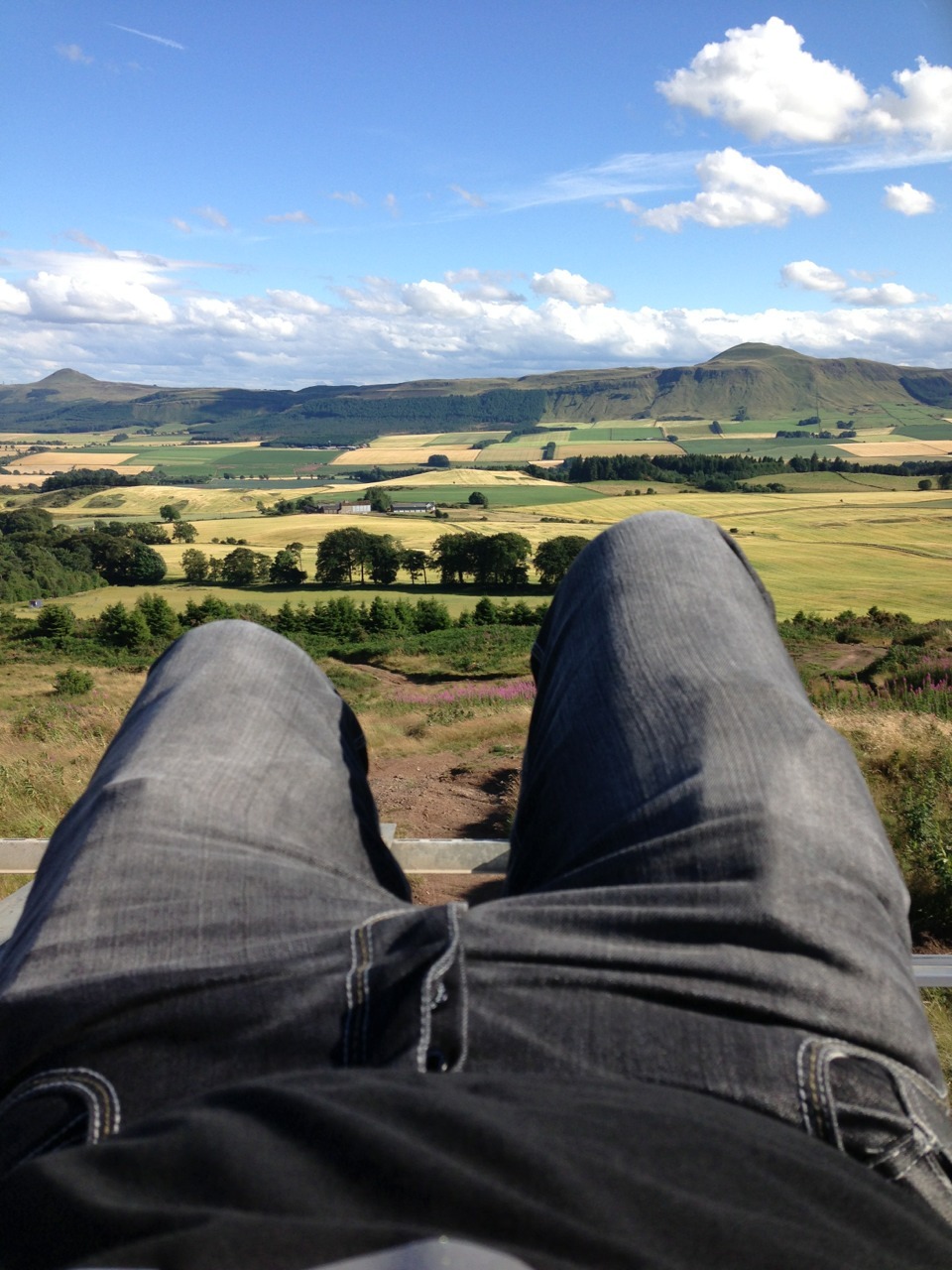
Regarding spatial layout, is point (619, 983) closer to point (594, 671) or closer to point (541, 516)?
point (594, 671)

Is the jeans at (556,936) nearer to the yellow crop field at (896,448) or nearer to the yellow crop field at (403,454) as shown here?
the yellow crop field at (896,448)

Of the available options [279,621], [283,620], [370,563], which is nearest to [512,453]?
[370,563]

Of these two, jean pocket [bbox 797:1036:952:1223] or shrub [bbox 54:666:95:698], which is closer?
jean pocket [bbox 797:1036:952:1223]

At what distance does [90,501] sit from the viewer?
66.2 m

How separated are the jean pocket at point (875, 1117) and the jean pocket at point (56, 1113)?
0.66m

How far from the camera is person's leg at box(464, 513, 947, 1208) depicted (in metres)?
0.86

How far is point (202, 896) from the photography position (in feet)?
3.33

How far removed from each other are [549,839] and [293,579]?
35833 millimetres

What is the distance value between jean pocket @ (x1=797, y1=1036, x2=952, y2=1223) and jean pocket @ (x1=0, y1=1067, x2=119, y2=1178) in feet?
2.16

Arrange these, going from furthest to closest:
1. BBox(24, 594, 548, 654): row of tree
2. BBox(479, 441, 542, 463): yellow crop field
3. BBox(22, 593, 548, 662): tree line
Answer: BBox(479, 441, 542, 463): yellow crop field
BBox(24, 594, 548, 654): row of tree
BBox(22, 593, 548, 662): tree line

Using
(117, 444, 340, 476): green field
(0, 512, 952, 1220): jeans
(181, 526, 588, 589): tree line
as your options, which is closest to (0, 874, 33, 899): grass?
(0, 512, 952, 1220): jeans

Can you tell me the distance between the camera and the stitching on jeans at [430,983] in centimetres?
83

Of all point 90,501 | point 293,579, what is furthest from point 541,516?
point 90,501

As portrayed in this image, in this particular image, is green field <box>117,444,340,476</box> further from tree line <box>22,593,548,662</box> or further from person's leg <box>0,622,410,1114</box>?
person's leg <box>0,622,410,1114</box>
